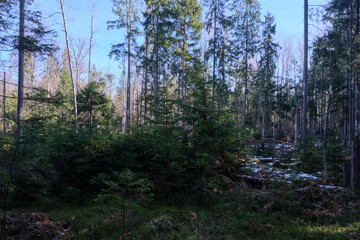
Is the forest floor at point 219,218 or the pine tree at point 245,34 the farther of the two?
the pine tree at point 245,34

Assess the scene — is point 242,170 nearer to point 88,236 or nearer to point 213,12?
point 88,236

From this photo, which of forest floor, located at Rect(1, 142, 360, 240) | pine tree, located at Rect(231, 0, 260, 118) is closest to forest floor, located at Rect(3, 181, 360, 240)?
forest floor, located at Rect(1, 142, 360, 240)

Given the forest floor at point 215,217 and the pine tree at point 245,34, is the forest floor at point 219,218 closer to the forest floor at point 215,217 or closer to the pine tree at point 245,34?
the forest floor at point 215,217

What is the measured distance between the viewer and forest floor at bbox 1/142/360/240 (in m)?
4.36

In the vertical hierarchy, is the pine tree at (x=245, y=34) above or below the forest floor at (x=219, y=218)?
above

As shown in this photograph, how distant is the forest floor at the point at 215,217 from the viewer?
172 inches

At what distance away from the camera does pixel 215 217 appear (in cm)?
540

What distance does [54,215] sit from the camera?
5.45m

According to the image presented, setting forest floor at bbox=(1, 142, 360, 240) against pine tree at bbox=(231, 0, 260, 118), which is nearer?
forest floor at bbox=(1, 142, 360, 240)

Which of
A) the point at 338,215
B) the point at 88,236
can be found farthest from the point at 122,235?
the point at 338,215

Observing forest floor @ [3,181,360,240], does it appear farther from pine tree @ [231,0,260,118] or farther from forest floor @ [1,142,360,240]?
pine tree @ [231,0,260,118]

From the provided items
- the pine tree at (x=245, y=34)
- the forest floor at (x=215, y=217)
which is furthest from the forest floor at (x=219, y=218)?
the pine tree at (x=245, y=34)

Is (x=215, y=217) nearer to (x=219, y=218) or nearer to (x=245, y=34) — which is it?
(x=219, y=218)

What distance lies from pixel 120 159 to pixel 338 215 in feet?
23.0
